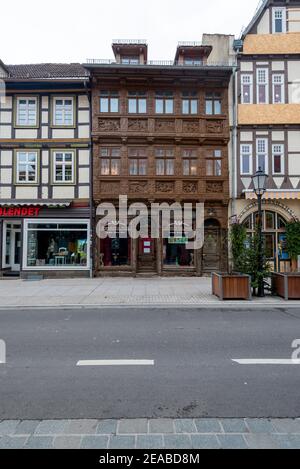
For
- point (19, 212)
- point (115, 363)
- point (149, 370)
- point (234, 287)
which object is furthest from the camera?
point (19, 212)

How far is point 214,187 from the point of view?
55.4ft

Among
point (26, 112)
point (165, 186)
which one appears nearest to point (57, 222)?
point (165, 186)

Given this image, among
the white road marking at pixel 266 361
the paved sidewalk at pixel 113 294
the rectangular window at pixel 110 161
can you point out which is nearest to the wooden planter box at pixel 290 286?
the paved sidewalk at pixel 113 294

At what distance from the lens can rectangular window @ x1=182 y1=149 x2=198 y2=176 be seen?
16.9 metres

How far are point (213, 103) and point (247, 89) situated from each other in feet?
6.68

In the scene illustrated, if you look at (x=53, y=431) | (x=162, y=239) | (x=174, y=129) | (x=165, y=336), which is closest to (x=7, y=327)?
(x=165, y=336)

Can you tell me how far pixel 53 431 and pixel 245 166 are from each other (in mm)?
16424

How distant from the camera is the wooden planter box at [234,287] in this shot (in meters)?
10.3

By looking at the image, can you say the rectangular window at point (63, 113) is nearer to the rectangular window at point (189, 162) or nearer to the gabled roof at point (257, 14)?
the rectangular window at point (189, 162)

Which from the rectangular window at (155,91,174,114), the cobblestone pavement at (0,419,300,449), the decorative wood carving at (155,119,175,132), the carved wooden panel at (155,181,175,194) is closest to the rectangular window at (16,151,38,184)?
the carved wooden panel at (155,181,175,194)

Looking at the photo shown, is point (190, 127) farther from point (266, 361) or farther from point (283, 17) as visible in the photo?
point (266, 361)

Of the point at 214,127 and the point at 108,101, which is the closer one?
the point at 108,101

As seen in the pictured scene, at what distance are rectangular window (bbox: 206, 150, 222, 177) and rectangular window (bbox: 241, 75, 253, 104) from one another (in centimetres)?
327
